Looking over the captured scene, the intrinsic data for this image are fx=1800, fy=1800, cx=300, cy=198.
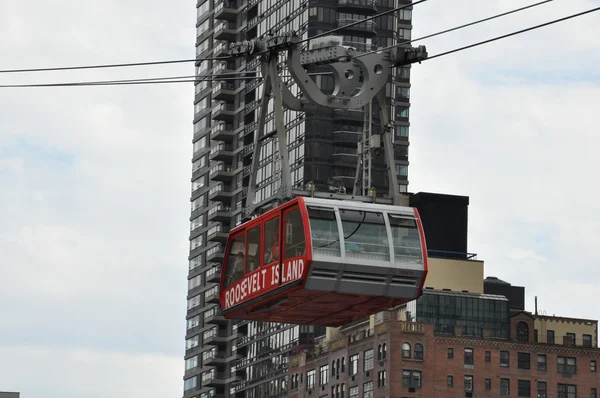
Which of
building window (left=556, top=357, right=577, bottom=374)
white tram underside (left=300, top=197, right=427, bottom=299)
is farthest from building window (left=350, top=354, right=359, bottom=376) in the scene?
white tram underside (left=300, top=197, right=427, bottom=299)

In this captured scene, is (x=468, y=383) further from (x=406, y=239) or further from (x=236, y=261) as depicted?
(x=406, y=239)

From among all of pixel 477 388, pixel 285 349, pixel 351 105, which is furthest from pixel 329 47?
pixel 285 349

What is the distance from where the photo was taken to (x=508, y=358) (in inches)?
6393

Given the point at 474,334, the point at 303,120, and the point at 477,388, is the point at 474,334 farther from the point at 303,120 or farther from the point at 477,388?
the point at 303,120

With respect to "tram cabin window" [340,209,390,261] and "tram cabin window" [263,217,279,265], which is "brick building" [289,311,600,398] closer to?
"tram cabin window" [263,217,279,265]

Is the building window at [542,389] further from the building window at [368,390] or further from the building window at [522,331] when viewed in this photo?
the building window at [368,390]

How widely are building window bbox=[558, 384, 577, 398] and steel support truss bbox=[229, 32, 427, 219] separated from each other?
106 metres

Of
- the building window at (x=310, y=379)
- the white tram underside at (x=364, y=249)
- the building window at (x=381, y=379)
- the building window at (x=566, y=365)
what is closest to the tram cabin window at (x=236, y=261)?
the white tram underside at (x=364, y=249)

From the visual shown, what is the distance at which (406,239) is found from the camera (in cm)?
5694

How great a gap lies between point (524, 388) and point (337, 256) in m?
108

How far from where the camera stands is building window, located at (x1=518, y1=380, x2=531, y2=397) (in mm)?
160000

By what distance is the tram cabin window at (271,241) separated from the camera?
Answer: 189 feet

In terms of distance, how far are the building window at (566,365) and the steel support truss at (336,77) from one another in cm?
10698

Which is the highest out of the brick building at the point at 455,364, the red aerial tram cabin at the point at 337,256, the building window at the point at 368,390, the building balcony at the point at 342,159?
the building balcony at the point at 342,159
